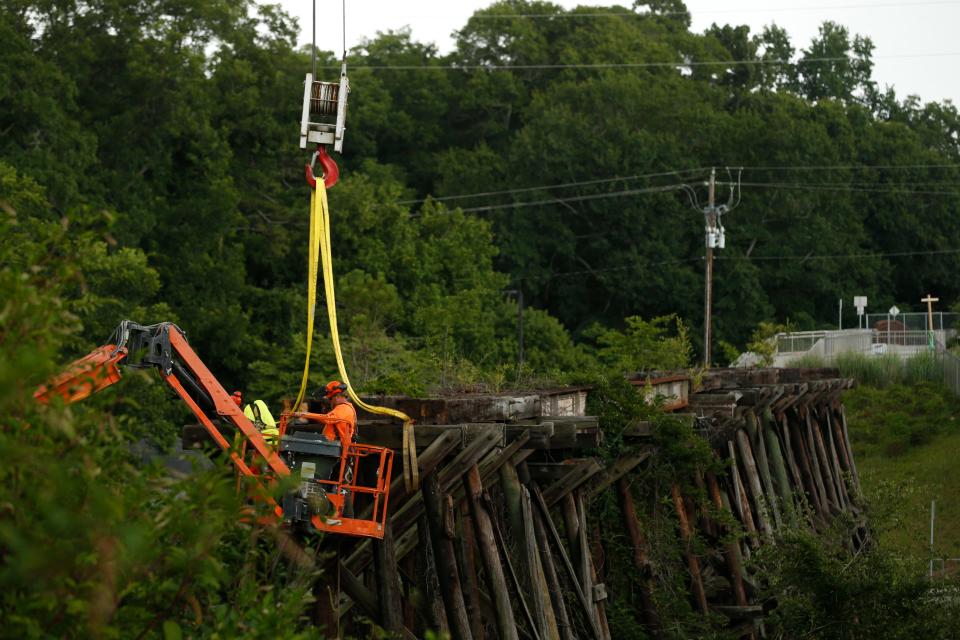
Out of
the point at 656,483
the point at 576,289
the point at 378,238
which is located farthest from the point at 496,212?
the point at 656,483

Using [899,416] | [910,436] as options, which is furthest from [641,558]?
[899,416]

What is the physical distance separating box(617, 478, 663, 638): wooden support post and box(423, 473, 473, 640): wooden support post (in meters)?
4.71

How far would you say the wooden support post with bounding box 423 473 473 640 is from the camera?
10.9 meters

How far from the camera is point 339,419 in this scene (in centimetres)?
1038

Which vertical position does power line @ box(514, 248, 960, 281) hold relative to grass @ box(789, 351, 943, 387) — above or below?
above

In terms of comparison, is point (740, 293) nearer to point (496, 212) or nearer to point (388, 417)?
point (496, 212)

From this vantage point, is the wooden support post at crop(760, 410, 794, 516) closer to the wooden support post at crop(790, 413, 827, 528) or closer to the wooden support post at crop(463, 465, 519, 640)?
the wooden support post at crop(790, 413, 827, 528)

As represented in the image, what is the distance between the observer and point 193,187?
129ft

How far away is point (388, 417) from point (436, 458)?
Result: 36.2 inches

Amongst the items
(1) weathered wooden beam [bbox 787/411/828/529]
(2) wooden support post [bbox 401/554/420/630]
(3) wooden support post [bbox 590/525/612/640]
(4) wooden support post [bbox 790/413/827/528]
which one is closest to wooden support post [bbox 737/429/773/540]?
(3) wooden support post [bbox 590/525/612/640]

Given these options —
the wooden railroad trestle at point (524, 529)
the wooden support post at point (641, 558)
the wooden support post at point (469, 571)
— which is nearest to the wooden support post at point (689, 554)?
the wooden railroad trestle at point (524, 529)

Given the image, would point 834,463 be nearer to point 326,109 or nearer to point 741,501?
point 741,501

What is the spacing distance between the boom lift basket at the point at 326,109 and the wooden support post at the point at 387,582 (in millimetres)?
2751

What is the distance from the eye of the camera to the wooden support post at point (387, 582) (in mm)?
10602
